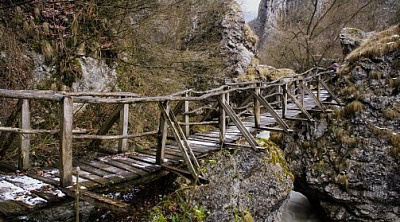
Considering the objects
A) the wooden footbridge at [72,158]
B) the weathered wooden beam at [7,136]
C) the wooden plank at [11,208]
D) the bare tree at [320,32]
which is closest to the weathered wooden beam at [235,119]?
the wooden footbridge at [72,158]

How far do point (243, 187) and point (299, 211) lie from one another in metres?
6.42

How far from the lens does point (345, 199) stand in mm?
9734

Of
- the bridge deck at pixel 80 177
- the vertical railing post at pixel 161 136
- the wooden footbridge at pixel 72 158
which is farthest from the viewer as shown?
the vertical railing post at pixel 161 136

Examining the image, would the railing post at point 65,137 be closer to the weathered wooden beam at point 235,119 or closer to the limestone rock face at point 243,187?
the limestone rock face at point 243,187

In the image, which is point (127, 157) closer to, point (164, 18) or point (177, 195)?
point (177, 195)

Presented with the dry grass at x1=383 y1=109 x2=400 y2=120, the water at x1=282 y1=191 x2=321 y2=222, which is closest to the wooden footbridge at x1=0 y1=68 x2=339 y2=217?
the water at x1=282 y1=191 x2=321 y2=222

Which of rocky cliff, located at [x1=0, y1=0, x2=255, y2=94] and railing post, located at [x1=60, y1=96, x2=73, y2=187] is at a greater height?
rocky cliff, located at [x1=0, y1=0, x2=255, y2=94]

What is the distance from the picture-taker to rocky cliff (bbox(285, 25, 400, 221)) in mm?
9453

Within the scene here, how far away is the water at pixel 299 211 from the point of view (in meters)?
10.9

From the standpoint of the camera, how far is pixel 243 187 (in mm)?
6176

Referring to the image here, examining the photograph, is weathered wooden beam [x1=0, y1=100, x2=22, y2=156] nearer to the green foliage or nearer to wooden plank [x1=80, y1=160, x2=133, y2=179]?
wooden plank [x1=80, y1=160, x2=133, y2=179]

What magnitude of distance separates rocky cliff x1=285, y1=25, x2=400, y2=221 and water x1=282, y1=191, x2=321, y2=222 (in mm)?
541

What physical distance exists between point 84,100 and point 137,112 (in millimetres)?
4510

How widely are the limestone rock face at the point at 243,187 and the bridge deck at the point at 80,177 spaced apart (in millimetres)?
602
